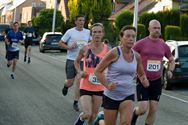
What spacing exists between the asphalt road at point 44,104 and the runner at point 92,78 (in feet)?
6.03

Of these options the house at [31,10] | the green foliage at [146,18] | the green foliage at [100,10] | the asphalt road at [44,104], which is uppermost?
the house at [31,10]

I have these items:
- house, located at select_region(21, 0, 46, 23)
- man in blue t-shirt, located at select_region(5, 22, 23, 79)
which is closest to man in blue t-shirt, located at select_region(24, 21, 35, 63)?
man in blue t-shirt, located at select_region(5, 22, 23, 79)

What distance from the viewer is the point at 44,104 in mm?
12477

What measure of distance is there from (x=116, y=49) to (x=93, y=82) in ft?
4.56

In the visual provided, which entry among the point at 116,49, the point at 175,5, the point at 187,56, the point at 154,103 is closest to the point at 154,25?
the point at 154,103

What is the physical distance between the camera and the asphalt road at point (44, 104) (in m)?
10.4

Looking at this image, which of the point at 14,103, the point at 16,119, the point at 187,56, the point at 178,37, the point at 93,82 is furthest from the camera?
the point at 178,37

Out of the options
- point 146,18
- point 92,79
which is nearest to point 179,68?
point 92,79

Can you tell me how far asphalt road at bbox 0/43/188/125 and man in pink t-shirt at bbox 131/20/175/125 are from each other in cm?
132

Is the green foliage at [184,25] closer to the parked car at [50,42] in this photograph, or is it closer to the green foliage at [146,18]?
the green foliage at [146,18]

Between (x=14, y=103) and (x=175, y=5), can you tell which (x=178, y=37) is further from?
(x=14, y=103)

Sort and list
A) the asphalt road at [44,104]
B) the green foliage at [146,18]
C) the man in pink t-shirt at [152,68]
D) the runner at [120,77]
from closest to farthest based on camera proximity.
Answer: the runner at [120,77], the man in pink t-shirt at [152,68], the asphalt road at [44,104], the green foliage at [146,18]

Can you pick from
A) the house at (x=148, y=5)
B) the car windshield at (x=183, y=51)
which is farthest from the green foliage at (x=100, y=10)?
the car windshield at (x=183, y=51)

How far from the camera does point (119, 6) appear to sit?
72188 millimetres
